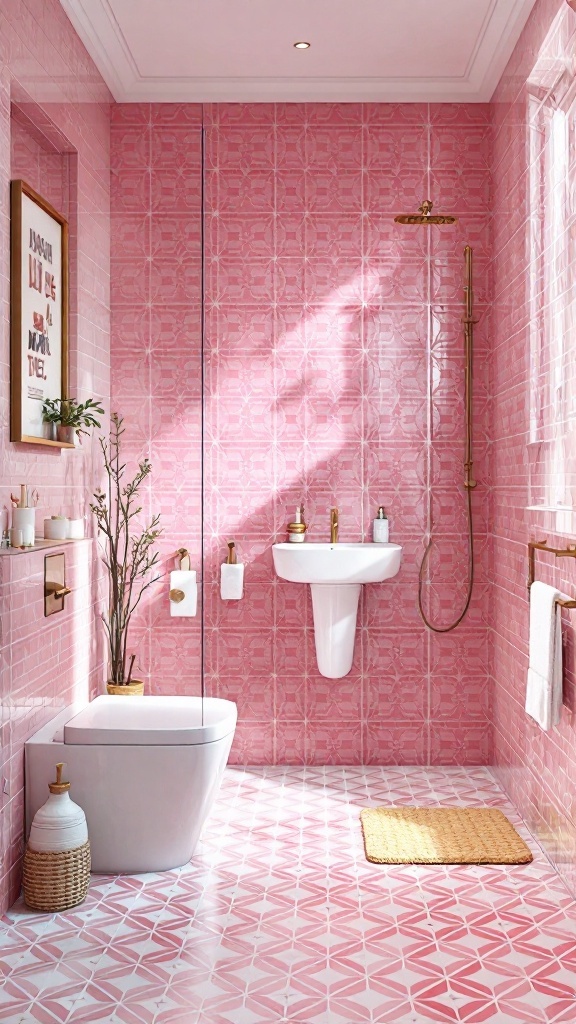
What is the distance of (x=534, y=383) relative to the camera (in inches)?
123

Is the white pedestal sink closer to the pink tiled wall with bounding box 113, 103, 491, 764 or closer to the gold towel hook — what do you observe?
the pink tiled wall with bounding box 113, 103, 491, 764

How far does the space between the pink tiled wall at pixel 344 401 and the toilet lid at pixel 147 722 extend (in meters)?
1.10

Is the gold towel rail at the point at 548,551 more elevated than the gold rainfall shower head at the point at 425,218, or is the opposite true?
the gold rainfall shower head at the point at 425,218

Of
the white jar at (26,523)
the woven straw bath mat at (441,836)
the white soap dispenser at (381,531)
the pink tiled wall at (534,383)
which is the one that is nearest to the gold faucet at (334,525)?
the white soap dispenser at (381,531)

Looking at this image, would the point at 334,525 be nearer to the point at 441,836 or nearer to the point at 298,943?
the point at 441,836

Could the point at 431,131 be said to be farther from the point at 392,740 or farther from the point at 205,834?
the point at 205,834

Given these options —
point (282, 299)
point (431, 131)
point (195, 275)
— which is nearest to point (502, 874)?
point (195, 275)

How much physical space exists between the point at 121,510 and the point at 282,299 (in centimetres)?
155

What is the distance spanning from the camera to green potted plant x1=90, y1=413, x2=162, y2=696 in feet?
8.68

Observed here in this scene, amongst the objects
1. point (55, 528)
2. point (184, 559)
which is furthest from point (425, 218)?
point (55, 528)

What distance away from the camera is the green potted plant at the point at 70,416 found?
109 inches

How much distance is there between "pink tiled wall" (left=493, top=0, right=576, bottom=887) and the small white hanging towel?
0.12 ft

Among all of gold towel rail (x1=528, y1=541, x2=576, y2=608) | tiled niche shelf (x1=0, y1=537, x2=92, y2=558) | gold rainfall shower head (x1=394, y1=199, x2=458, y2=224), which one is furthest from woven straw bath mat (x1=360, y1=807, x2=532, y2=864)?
gold rainfall shower head (x1=394, y1=199, x2=458, y2=224)

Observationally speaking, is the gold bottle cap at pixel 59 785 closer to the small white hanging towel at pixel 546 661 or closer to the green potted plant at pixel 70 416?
the green potted plant at pixel 70 416
